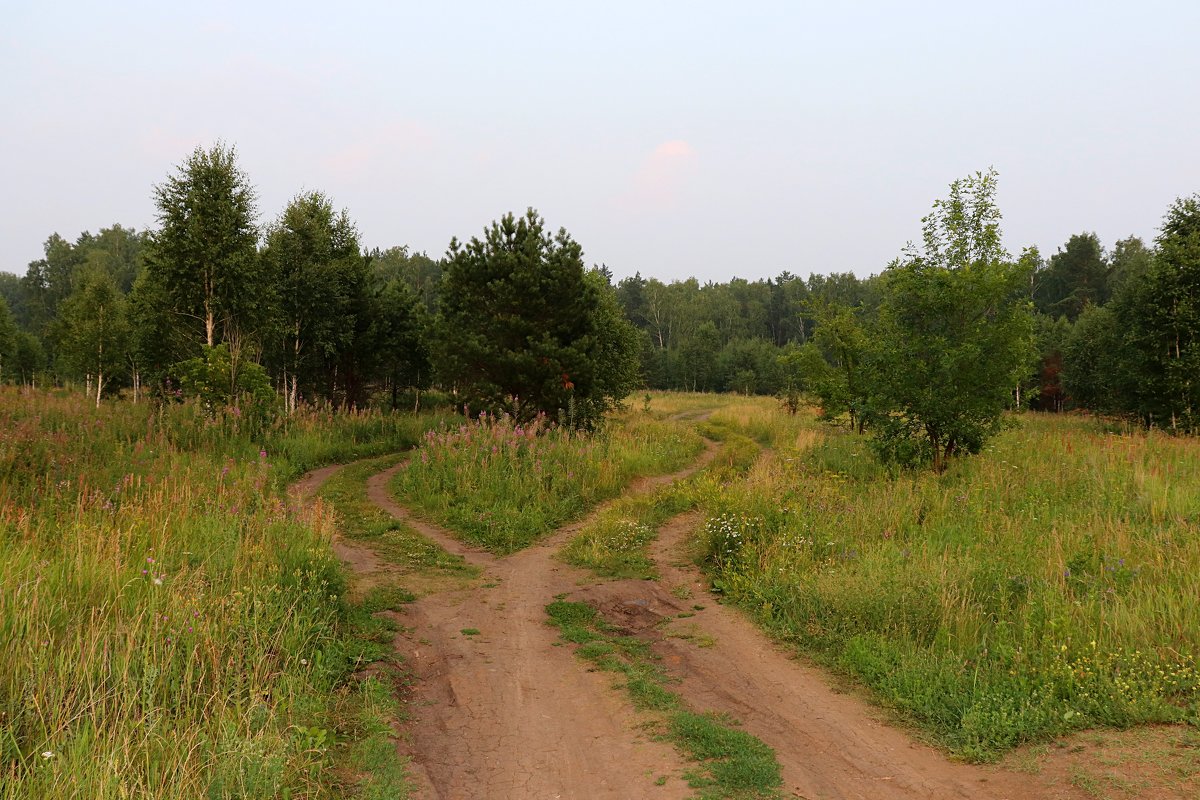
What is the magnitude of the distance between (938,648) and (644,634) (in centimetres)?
283

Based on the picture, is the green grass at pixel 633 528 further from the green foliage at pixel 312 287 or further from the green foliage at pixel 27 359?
the green foliage at pixel 27 359

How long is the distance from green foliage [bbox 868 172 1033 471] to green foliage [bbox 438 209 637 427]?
28.5 feet

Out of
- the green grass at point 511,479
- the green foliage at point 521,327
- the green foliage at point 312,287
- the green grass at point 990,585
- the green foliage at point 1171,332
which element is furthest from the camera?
the green foliage at point 312,287

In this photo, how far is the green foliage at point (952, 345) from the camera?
1126 centimetres

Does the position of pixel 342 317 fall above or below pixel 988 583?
above

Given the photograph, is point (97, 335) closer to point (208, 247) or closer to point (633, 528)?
point (208, 247)

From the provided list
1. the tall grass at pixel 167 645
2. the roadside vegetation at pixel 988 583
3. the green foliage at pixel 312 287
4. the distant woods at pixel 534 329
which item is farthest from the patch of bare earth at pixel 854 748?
the green foliage at pixel 312 287

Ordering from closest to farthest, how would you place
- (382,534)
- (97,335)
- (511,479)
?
(382,534)
(511,479)
(97,335)

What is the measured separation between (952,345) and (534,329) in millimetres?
11017

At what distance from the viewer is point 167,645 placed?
4426mm

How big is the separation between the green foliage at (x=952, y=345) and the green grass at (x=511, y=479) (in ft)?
19.1

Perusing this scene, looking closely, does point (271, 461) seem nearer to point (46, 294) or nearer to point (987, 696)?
point (987, 696)

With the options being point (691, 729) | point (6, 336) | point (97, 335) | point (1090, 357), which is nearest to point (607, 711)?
point (691, 729)

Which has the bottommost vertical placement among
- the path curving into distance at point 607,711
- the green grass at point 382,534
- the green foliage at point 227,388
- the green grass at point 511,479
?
the path curving into distance at point 607,711
